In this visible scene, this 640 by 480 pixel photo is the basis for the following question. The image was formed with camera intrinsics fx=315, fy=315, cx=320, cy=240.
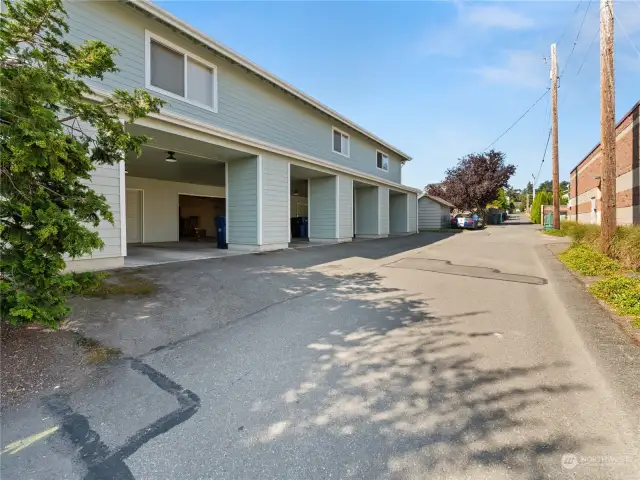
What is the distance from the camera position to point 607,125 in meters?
8.71

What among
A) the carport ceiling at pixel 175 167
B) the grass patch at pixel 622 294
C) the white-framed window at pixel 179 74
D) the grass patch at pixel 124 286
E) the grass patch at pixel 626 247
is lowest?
the grass patch at pixel 622 294

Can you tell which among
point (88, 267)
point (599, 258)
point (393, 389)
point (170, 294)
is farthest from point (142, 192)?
point (599, 258)

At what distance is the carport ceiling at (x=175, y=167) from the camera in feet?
30.9

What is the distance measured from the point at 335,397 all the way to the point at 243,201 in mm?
8167

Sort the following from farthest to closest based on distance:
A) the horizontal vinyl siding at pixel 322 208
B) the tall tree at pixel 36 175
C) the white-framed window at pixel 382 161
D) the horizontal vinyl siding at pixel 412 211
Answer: the horizontal vinyl siding at pixel 412 211
the white-framed window at pixel 382 161
the horizontal vinyl siding at pixel 322 208
the tall tree at pixel 36 175

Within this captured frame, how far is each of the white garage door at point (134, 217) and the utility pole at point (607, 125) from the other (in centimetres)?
1554

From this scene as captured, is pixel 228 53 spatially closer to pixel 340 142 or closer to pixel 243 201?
pixel 243 201

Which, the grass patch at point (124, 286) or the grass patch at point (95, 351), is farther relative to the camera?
the grass patch at point (124, 286)

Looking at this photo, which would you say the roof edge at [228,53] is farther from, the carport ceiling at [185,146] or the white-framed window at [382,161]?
the white-framed window at [382,161]

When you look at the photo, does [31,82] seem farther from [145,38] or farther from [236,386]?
[145,38]

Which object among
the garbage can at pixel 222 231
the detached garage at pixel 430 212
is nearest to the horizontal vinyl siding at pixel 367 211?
the garbage can at pixel 222 231

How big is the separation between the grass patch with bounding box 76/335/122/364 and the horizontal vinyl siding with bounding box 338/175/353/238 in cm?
1051

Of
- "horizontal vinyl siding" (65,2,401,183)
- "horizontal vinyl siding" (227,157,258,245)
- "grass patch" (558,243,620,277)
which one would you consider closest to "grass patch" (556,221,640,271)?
"grass patch" (558,243,620,277)

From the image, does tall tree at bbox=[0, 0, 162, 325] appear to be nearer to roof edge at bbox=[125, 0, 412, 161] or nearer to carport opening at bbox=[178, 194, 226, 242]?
roof edge at bbox=[125, 0, 412, 161]
